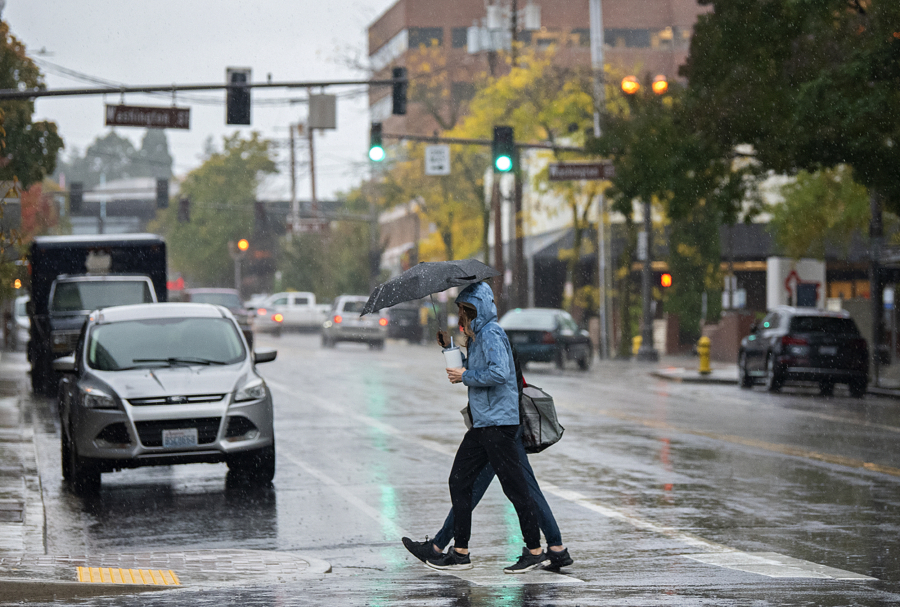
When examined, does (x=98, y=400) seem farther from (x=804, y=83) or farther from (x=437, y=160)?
(x=437, y=160)

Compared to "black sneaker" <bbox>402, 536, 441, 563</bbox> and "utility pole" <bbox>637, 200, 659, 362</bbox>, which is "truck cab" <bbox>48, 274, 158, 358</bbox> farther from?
"utility pole" <bbox>637, 200, 659, 362</bbox>

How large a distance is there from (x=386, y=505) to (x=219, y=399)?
1.86m

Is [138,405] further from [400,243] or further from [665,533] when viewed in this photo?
[400,243]

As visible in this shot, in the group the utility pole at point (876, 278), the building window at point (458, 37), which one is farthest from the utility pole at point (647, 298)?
the building window at point (458, 37)

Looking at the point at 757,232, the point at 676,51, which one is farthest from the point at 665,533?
the point at 676,51

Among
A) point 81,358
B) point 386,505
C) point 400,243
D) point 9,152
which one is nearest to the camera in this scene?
point 386,505

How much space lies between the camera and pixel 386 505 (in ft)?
38.1

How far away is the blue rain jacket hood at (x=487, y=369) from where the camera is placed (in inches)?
313

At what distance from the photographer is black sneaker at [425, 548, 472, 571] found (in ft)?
27.4

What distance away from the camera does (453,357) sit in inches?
314

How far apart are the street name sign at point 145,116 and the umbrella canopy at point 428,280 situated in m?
17.7

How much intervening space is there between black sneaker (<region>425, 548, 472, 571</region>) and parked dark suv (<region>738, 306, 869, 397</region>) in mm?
20089

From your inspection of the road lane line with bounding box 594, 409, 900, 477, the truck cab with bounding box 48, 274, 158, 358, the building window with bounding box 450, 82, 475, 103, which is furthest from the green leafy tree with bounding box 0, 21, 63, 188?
the building window with bounding box 450, 82, 475, 103

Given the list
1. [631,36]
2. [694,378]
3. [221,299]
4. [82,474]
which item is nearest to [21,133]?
[221,299]
